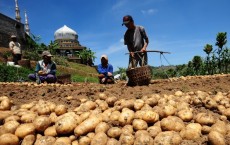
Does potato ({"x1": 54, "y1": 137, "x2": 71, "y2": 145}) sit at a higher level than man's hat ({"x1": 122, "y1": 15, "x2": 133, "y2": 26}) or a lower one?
lower

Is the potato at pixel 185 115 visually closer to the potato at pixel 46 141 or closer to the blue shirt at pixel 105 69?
the potato at pixel 46 141

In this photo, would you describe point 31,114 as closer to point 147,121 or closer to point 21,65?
point 147,121

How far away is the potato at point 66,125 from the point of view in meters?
2.83

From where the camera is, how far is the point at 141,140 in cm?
249

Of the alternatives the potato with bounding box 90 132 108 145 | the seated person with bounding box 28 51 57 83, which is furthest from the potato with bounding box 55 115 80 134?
the seated person with bounding box 28 51 57 83

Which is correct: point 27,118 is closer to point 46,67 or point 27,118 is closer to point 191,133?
point 191,133

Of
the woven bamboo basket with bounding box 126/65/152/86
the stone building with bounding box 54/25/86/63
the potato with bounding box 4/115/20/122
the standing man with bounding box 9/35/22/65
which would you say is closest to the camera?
the potato with bounding box 4/115/20/122

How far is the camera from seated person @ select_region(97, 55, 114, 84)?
285 inches

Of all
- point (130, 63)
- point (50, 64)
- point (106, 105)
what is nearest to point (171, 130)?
point (106, 105)

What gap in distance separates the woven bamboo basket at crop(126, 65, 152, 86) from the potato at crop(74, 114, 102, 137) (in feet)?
10.5

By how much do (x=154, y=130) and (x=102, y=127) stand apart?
1.81 ft

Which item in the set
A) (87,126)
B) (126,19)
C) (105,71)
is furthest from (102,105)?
(105,71)

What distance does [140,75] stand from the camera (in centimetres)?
608

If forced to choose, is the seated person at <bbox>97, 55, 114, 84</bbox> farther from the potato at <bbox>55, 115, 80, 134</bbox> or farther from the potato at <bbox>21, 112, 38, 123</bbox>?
the potato at <bbox>55, 115, 80, 134</bbox>
